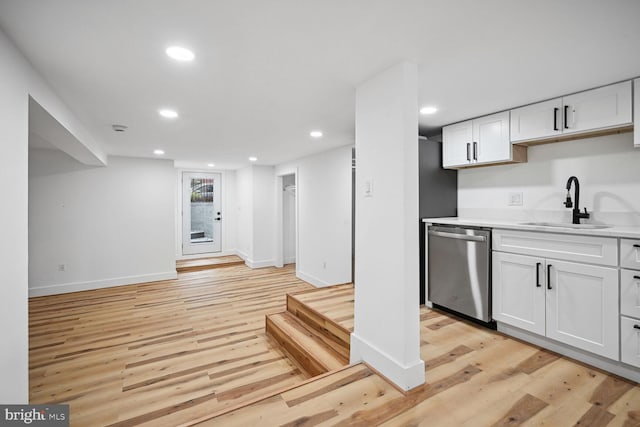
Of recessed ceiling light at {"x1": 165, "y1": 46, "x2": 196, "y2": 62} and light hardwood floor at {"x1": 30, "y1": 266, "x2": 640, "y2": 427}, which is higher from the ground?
recessed ceiling light at {"x1": 165, "y1": 46, "x2": 196, "y2": 62}

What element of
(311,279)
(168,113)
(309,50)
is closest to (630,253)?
(309,50)

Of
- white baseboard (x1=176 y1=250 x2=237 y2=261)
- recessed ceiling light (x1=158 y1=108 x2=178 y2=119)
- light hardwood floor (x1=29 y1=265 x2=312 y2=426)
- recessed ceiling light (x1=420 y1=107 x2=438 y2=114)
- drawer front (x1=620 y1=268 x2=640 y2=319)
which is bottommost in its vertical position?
light hardwood floor (x1=29 y1=265 x2=312 y2=426)

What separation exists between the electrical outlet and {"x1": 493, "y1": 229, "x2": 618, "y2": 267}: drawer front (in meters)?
0.65

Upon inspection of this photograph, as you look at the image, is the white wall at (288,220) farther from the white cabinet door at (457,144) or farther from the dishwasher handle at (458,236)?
Answer: the dishwasher handle at (458,236)

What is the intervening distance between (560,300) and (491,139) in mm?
1509

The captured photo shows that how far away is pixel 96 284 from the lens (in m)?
5.14

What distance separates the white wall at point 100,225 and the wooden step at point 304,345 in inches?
137

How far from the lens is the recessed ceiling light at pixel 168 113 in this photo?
111 inches

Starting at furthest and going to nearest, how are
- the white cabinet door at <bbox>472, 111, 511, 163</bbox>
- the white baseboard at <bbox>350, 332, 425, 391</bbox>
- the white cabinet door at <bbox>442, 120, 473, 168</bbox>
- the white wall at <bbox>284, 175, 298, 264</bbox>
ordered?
the white wall at <bbox>284, 175, 298, 264</bbox> < the white cabinet door at <bbox>442, 120, 473, 168</bbox> < the white cabinet door at <bbox>472, 111, 511, 163</bbox> < the white baseboard at <bbox>350, 332, 425, 391</bbox>

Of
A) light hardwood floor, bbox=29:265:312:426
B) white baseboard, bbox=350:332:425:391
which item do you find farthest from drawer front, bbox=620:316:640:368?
light hardwood floor, bbox=29:265:312:426

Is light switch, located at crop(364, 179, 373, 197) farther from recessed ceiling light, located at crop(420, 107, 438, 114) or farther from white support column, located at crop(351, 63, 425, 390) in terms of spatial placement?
recessed ceiling light, located at crop(420, 107, 438, 114)

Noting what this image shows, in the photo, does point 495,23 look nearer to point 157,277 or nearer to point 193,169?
point 157,277

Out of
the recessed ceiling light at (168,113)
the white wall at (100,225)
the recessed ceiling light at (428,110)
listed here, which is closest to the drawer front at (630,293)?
the recessed ceiling light at (428,110)

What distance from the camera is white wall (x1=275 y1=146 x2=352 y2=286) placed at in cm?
457
